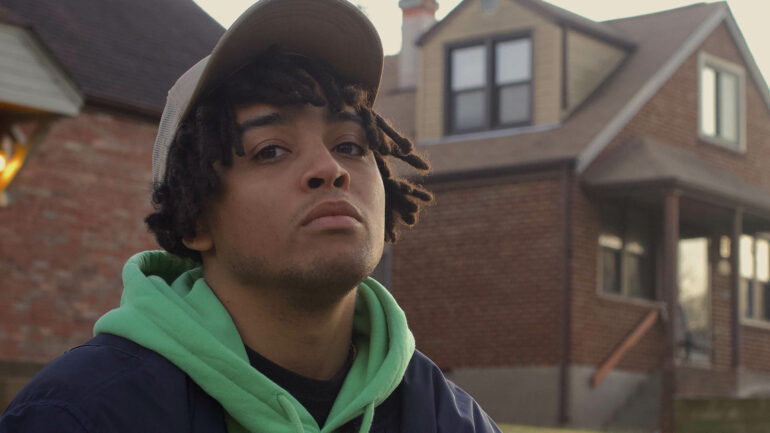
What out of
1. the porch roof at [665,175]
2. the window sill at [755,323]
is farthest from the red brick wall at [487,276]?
the window sill at [755,323]

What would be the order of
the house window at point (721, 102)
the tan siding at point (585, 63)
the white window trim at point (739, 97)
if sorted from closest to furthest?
the tan siding at point (585, 63), the white window trim at point (739, 97), the house window at point (721, 102)

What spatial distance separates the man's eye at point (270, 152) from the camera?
2.98 meters

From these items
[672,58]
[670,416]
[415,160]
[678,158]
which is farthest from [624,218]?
[415,160]

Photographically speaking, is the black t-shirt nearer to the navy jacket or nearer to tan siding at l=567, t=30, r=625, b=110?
the navy jacket

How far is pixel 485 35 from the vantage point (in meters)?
20.9

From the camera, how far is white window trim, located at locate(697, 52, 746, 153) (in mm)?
21328

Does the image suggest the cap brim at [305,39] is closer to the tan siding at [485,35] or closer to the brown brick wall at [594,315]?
the brown brick wall at [594,315]

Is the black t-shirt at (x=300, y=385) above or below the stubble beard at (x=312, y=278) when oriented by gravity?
below

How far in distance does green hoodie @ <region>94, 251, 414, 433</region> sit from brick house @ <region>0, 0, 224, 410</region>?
1073cm

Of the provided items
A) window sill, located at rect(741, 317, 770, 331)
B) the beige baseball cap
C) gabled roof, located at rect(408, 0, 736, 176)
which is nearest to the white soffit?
gabled roof, located at rect(408, 0, 736, 176)

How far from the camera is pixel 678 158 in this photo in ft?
67.0

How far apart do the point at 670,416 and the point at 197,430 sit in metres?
14.9

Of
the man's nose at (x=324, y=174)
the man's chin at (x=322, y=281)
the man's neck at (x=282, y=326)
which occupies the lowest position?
the man's neck at (x=282, y=326)

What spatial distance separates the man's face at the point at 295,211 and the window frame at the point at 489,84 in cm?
1762
